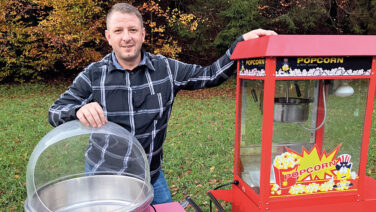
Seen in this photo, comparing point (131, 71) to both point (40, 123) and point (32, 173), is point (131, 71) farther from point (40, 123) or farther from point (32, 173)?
point (40, 123)

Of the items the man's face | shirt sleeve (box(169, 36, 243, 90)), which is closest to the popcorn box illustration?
shirt sleeve (box(169, 36, 243, 90))

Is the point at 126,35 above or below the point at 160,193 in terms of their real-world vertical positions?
above

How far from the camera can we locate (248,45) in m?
1.62

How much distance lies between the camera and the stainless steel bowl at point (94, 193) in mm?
1281

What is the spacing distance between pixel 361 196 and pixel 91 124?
157 cm

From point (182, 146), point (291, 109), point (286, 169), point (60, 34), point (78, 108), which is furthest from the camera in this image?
point (60, 34)

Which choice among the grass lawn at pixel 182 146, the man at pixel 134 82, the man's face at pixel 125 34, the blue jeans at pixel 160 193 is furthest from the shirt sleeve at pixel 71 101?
the grass lawn at pixel 182 146

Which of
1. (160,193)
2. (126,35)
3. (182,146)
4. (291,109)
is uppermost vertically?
(126,35)

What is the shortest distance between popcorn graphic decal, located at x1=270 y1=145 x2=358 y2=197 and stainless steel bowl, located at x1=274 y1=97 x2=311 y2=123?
21 centimetres

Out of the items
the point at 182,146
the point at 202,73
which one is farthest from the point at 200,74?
the point at 182,146

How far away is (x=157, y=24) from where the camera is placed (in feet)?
41.4

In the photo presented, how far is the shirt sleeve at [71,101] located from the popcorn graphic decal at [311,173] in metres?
1.14

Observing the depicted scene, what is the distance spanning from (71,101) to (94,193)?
0.59 metres

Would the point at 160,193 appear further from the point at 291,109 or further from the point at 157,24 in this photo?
the point at 157,24
